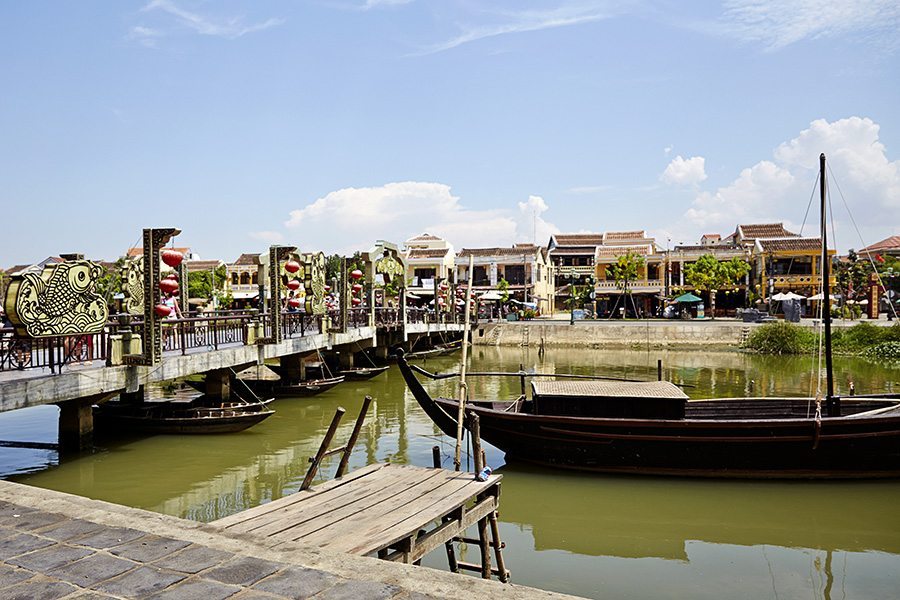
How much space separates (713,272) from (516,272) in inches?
561

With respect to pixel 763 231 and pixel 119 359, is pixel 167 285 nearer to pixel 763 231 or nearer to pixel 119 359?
pixel 119 359

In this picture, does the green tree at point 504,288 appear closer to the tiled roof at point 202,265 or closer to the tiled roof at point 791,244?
the tiled roof at point 791,244

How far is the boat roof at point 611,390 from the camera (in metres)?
11.4

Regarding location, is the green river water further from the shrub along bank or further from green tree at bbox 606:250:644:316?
green tree at bbox 606:250:644:316

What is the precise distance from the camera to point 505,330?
38906 mm

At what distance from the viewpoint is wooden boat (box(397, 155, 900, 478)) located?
10.9 m

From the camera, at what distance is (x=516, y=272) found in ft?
176

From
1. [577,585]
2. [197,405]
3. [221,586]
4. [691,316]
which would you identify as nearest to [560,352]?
[691,316]

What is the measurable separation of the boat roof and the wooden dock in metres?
4.81

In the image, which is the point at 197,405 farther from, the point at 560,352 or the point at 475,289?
the point at 475,289

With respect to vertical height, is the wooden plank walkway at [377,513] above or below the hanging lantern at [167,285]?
below

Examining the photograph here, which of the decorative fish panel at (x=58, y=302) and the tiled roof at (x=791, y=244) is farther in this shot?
the tiled roof at (x=791, y=244)

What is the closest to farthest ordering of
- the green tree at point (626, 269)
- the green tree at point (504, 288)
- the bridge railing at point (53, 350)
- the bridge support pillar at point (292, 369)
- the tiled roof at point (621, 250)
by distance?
the bridge railing at point (53, 350) → the bridge support pillar at point (292, 369) → the green tree at point (626, 269) → the green tree at point (504, 288) → the tiled roof at point (621, 250)

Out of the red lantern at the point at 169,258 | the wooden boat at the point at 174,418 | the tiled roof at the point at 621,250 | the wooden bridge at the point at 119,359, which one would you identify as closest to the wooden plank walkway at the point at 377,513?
the wooden bridge at the point at 119,359
